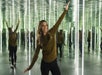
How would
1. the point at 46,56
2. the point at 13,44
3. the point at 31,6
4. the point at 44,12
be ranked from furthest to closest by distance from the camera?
1. the point at 44,12
2. the point at 31,6
3. the point at 13,44
4. the point at 46,56

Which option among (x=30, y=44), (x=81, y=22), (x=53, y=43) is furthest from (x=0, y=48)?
(x=53, y=43)

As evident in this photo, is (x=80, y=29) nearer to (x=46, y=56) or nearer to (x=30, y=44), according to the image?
(x=30, y=44)

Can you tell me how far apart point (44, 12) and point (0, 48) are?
5150 millimetres

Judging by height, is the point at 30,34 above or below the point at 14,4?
below

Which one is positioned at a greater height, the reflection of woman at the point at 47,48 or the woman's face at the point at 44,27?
the woman's face at the point at 44,27

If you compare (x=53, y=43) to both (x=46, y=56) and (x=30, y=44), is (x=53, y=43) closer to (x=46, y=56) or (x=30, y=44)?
(x=46, y=56)

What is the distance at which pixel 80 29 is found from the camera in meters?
18.7

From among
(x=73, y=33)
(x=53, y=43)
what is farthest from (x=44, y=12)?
(x=53, y=43)

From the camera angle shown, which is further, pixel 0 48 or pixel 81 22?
pixel 81 22

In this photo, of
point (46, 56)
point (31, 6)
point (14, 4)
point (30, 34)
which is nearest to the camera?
point (46, 56)

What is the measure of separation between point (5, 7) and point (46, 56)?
1786 centimetres

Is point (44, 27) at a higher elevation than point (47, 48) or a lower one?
higher

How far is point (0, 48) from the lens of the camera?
19.9 metres

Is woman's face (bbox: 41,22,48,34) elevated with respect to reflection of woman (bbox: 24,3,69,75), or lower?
elevated
